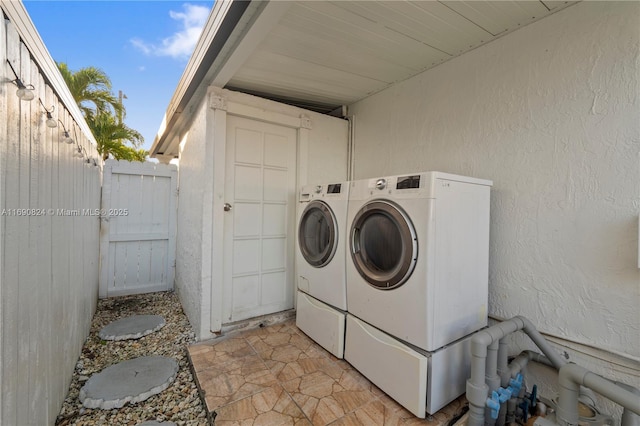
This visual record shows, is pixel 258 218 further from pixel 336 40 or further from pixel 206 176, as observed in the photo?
pixel 336 40

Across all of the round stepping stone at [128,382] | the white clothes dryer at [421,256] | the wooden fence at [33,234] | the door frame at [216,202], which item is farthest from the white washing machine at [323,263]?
the wooden fence at [33,234]

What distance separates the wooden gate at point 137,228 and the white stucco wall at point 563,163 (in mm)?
4221

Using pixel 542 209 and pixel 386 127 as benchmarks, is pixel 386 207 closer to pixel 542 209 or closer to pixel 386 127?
pixel 542 209

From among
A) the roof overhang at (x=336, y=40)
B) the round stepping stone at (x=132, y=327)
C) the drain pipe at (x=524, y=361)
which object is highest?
the roof overhang at (x=336, y=40)

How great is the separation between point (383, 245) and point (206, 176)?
182cm

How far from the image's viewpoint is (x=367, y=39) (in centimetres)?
204

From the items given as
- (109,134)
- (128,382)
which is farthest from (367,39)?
(109,134)

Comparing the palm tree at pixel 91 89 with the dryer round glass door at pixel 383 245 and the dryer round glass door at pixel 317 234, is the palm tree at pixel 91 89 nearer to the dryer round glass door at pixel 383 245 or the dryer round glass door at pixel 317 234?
the dryer round glass door at pixel 317 234

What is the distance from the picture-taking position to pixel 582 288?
1.64 meters

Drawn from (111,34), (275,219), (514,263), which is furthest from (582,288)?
(111,34)

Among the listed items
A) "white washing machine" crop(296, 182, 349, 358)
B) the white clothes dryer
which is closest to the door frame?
"white washing machine" crop(296, 182, 349, 358)

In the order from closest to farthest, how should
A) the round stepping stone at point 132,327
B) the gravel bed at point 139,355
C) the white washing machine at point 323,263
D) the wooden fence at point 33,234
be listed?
the wooden fence at point 33,234 → the gravel bed at point 139,355 → the white washing machine at point 323,263 → the round stepping stone at point 132,327

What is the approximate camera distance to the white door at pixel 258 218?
2.78 metres

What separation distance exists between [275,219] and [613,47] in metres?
2.89
